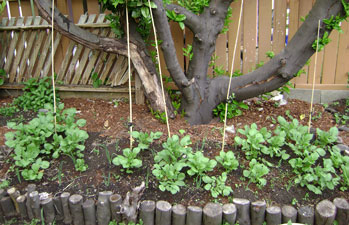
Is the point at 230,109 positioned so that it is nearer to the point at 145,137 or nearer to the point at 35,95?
the point at 145,137

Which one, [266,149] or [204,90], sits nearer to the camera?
[266,149]

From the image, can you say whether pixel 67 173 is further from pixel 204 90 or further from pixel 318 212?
pixel 318 212

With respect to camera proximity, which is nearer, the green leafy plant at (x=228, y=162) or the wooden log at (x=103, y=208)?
the wooden log at (x=103, y=208)

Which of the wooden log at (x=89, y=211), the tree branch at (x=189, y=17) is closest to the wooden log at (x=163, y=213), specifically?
the wooden log at (x=89, y=211)

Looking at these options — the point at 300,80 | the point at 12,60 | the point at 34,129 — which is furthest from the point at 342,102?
the point at 12,60

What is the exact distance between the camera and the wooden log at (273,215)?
2.16 meters

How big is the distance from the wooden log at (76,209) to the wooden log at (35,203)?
10.6 inches

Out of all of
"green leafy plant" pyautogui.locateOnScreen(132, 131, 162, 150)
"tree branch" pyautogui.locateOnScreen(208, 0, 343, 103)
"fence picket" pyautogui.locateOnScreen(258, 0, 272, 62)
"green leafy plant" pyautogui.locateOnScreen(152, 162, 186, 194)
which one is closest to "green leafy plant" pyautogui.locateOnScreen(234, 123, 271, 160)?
"green leafy plant" pyautogui.locateOnScreen(152, 162, 186, 194)

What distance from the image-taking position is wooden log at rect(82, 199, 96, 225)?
2.27m

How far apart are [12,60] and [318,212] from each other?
478 cm

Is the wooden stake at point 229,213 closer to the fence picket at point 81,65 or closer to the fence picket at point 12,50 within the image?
the fence picket at point 81,65

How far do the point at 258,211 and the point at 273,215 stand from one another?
11cm

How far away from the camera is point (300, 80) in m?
4.16

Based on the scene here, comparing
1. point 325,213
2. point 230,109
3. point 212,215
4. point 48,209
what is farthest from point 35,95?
point 325,213
